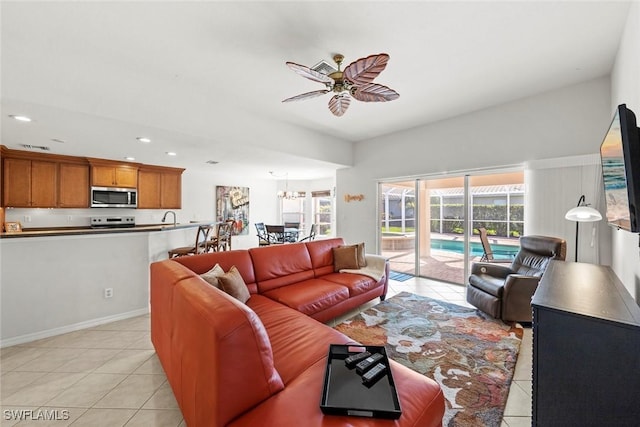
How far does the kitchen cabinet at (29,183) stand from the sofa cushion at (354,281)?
18.6 feet

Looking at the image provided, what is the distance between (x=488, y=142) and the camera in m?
3.90

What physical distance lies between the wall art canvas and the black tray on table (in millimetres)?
6448

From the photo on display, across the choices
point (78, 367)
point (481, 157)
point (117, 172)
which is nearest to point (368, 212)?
point (481, 157)

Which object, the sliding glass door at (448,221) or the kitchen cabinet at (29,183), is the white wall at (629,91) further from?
the kitchen cabinet at (29,183)

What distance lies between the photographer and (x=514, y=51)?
97.6 inches

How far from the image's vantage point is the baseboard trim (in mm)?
2486

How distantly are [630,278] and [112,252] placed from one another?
5.21 metres

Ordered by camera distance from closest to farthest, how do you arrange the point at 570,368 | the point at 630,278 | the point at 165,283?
the point at 570,368, the point at 165,283, the point at 630,278

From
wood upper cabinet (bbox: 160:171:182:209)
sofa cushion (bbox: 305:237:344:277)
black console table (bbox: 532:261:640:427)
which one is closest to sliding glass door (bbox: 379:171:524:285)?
sofa cushion (bbox: 305:237:344:277)

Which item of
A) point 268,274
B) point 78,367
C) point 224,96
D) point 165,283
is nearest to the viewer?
point 165,283

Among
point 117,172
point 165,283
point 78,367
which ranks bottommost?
point 78,367

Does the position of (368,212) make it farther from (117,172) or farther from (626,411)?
(117,172)

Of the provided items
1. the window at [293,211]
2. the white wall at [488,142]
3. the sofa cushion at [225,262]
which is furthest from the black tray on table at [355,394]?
the window at [293,211]

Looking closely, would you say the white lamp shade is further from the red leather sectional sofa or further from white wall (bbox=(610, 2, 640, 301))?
the red leather sectional sofa
